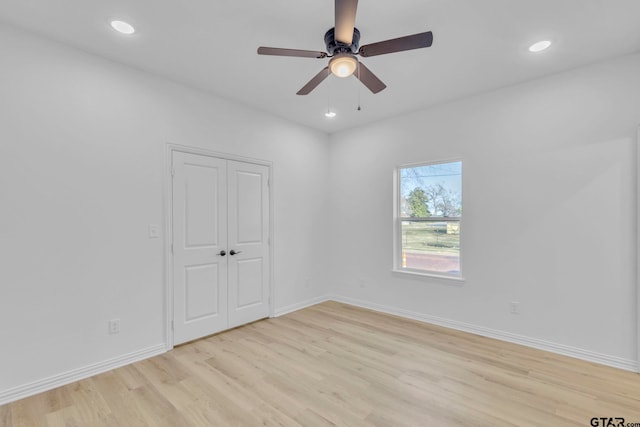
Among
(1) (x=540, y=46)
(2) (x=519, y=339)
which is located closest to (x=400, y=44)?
(1) (x=540, y=46)

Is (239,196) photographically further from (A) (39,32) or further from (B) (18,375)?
(B) (18,375)

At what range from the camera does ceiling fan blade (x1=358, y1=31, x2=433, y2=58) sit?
6.06 feet

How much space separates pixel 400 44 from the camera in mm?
1931

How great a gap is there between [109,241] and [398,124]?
3732mm

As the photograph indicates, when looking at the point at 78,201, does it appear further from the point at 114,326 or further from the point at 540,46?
the point at 540,46

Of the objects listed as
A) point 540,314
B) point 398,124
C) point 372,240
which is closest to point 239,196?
point 372,240

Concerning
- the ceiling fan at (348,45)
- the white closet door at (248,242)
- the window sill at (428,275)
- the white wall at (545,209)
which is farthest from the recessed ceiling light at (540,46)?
the white closet door at (248,242)

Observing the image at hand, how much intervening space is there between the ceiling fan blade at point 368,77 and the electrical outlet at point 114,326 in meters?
3.01

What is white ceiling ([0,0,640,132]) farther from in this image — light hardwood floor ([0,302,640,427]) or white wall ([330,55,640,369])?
light hardwood floor ([0,302,640,427])

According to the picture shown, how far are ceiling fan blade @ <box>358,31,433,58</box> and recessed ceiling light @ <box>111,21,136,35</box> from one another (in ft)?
5.90

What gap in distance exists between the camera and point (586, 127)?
294cm

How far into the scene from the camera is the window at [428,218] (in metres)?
3.83

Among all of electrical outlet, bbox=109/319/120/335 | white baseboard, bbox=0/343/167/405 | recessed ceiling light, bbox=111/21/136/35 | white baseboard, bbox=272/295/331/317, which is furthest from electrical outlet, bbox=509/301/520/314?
recessed ceiling light, bbox=111/21/136/35

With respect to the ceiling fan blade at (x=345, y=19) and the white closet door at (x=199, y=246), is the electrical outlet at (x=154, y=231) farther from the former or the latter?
the ceiling fan blade at (x=345, y=19)
